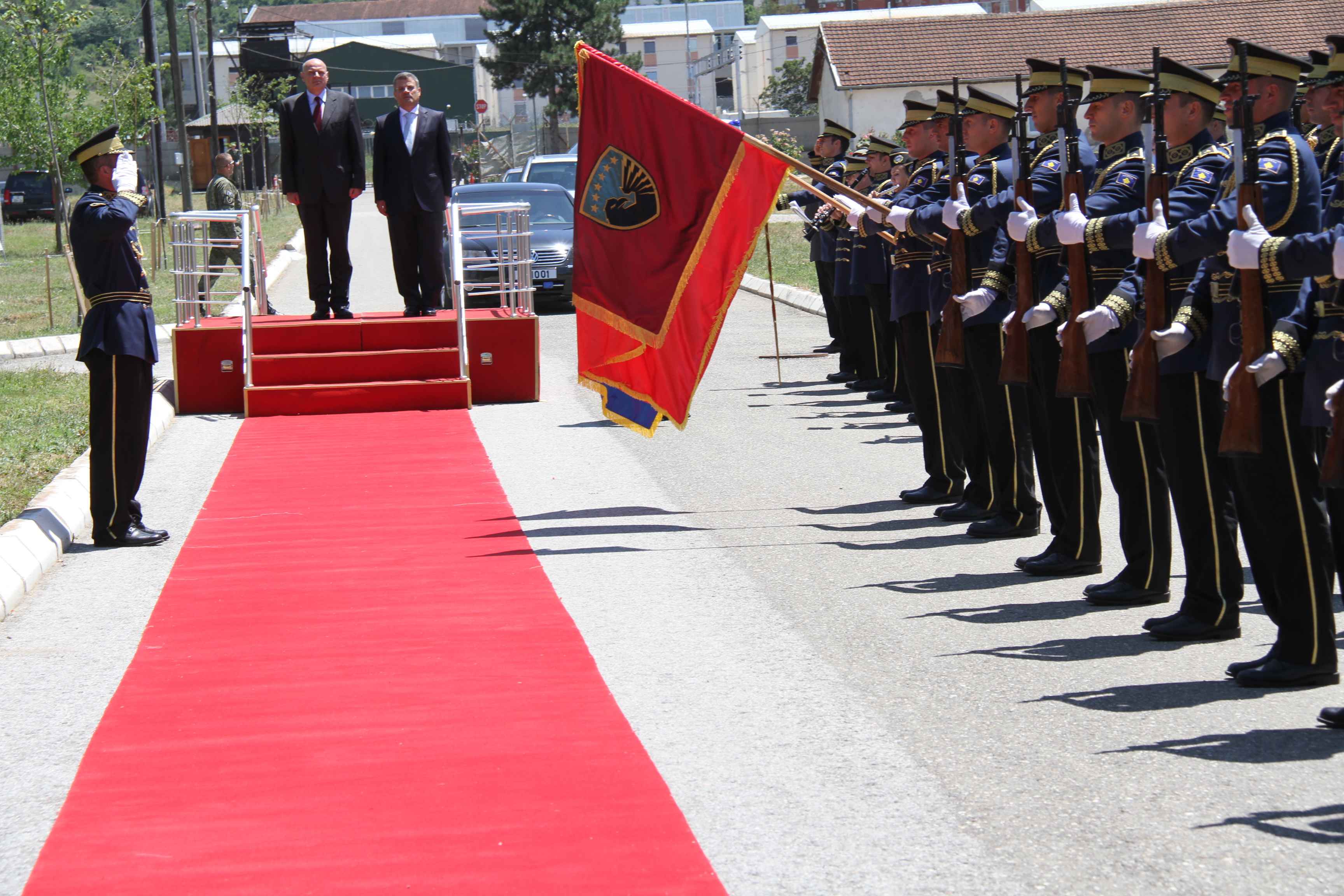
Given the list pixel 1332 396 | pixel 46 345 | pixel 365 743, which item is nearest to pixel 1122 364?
pixel 1332 396

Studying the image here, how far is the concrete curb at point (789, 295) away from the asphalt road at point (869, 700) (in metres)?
10.6

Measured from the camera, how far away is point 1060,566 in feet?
23.5

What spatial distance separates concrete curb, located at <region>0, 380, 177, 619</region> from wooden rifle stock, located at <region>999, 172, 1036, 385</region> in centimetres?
453

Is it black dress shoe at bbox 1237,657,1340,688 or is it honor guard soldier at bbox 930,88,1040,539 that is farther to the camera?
honor guard soldier at bbox 930,88,1040,539

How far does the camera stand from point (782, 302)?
71.3 ft

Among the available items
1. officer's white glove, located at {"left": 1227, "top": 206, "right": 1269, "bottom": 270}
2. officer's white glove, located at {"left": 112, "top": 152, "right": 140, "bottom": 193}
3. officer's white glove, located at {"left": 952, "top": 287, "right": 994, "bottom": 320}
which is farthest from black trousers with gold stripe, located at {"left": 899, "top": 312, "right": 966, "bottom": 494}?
officer's white glove, located at {"left": 112, "top": 152, "right": 140, "bottom": 193}

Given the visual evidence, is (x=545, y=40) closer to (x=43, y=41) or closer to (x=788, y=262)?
(x=43, y=41)

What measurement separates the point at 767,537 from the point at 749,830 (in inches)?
153

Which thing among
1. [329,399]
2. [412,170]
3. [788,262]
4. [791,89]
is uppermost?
[791,89]

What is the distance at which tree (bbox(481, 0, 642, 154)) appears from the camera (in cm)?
8569

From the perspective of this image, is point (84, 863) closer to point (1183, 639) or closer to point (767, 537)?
point (1183, 639)

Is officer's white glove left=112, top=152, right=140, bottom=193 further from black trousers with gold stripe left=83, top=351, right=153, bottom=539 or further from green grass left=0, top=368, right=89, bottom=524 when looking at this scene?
green grass left=0, top=368, right=89, bottom=524

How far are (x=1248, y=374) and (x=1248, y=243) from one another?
1.39 ft

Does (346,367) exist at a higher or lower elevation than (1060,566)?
higher
